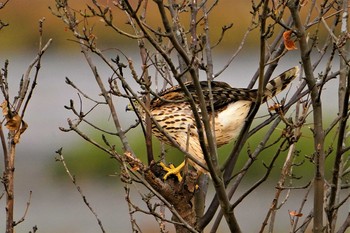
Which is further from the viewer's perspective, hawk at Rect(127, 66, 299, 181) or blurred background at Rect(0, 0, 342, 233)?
blurred background at Rect(0, 0, 342, 233)

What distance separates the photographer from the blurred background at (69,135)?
287 inches

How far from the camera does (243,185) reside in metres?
7.36

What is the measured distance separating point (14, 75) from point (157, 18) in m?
2.03

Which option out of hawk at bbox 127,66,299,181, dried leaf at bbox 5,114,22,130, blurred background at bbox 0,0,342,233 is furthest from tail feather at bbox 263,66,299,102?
blurred background at bbox 0,0,342,233

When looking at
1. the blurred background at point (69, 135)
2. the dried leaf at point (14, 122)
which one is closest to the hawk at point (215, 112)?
the dried leaf at point (14, 122)

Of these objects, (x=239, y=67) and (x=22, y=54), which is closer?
(x=239, y=67)

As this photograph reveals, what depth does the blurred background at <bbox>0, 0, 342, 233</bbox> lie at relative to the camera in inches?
287

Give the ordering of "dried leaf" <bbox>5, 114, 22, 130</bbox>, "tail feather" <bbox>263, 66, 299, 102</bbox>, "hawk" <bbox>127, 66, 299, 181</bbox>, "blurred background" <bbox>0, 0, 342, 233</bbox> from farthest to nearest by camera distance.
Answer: "blurred background" <bbox>0, 0, 342, 233</bbox>, "hawk" <bbox>127, 66, 299, 181</bbox>, "tail feather" <bbox>263, 66, 299, 102</bbox>, "dried leaf" <bbox>5, 114, 22, 130</bbox>

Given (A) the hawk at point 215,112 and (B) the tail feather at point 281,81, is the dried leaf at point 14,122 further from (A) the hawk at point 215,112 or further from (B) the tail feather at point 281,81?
(B) the tail feather at point 281,81

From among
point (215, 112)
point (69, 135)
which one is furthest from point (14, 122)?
point (69, 135)

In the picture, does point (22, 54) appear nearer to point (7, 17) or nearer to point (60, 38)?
point (60, 38)

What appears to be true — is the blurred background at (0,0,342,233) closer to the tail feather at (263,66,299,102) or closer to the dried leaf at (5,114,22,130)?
the tail feather at (263,66,299,102)

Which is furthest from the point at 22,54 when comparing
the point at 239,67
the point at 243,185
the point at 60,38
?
the point at 243,185

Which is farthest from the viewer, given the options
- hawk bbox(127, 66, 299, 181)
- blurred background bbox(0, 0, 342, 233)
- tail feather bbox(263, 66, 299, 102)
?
blurred background bbox(0, 0, 342, 233)
